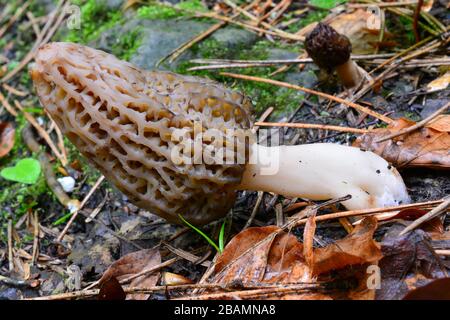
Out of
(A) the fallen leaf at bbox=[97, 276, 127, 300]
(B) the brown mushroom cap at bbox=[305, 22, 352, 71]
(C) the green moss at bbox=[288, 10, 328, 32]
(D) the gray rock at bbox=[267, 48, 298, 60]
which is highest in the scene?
(B) the brown mushroom cap at bbox=[305, 22, 352, 71]

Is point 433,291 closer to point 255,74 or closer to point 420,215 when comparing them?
point 420,215

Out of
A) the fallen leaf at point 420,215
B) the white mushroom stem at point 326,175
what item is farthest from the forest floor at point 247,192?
the white mushroom stem at point 326,175

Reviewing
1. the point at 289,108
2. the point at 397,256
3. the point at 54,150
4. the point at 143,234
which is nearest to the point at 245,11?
the point at 289,108

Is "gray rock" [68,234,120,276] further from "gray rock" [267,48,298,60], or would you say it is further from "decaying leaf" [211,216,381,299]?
"gray rock" [267,48,298,60]

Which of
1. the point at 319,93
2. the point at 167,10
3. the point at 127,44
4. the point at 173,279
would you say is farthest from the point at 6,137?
the point at 319,93

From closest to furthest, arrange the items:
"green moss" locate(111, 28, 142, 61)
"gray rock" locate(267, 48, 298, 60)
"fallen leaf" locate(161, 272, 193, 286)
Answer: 1. "fallen leaf" locate(161, 272, 193, 286)
2. "gray rock" locate(267, 48, 298, 60)
3. "green moss" locate(111, 28, 142, 61)

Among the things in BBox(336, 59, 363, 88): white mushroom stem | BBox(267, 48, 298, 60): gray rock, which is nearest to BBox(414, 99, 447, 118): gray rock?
BBox(336, 59, 363, 88): white mushroom stem
